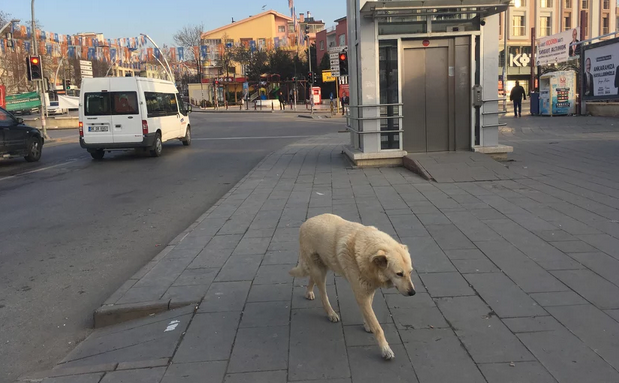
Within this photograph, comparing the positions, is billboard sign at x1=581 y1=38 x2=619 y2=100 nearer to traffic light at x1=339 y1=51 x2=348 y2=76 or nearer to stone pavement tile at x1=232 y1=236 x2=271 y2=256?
traffic light at x1=339 y1=51 x2=348 y2=76

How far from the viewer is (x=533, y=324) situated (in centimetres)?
368

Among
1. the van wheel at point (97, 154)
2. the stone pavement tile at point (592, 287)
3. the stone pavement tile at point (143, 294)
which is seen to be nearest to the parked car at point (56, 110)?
the van wheel at point (97, 154)

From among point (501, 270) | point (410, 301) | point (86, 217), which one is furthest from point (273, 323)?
point (86, 217)

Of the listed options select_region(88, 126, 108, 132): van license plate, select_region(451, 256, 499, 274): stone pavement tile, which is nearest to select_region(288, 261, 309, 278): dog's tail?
select_region(451, 256, 499, 274): stone pavement tile

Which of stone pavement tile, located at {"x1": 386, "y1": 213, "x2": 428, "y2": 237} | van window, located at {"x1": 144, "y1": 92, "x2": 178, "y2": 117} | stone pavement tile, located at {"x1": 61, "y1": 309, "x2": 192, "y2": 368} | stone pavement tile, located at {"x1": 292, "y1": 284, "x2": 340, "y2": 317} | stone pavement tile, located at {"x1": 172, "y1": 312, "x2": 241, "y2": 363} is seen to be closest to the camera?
stone pavement tile, located at {"x1": 172, "y1": 312, "x2": 241, "y2": 363}

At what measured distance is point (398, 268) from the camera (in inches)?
121

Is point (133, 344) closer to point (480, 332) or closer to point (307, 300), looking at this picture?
point (307, 300)

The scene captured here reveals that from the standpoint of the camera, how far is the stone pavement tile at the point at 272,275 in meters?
4.81

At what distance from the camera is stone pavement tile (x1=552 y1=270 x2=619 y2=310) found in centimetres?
402

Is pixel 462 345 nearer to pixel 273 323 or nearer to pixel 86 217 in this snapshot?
pixel 273 323

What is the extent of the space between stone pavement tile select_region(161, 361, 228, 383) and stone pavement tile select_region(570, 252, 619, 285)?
346 cm

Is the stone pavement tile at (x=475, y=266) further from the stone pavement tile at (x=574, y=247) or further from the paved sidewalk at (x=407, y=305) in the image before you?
the stone pavement tile at (x=574, y=247)

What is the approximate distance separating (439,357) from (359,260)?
0.83 metres

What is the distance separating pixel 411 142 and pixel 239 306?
874 centimetres
